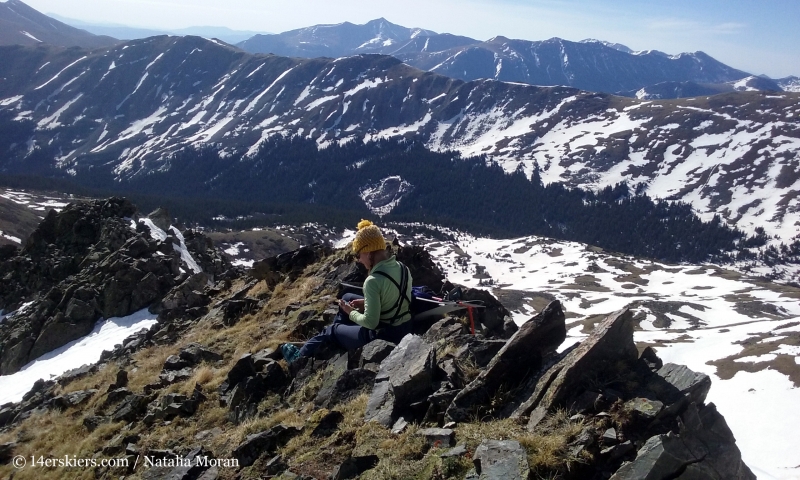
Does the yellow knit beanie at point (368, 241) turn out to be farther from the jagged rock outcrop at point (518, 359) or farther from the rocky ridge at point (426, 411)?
the jagged rock outcrop at point (518, 359)

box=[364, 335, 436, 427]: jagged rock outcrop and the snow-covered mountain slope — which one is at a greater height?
box=[364, 335, 436, 427]: jagged rock outcrop

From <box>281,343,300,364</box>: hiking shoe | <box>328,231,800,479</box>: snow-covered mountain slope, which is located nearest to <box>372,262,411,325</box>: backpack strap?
<box>281,343,300,364</box>: hiking shoe

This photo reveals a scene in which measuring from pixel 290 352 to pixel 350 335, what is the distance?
1996mm

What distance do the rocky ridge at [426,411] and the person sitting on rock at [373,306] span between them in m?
0.51

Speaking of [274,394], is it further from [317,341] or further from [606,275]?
[606,275]

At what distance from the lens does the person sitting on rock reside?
38.9 feet

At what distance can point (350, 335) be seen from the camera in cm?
1295

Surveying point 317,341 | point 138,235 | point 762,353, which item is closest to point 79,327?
point 138,235

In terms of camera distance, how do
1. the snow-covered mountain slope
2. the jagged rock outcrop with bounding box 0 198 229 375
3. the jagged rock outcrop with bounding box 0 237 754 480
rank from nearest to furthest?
1. the jagged rock outcrop with bounding box 0 237 754 480
2. the jagged rock outcrop with bounding box 0 198 229 375
3. the snow-covered mountain slope

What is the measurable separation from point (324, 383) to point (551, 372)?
17.4 feet

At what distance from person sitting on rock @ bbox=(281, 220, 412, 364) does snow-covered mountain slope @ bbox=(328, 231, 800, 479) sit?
5135mm

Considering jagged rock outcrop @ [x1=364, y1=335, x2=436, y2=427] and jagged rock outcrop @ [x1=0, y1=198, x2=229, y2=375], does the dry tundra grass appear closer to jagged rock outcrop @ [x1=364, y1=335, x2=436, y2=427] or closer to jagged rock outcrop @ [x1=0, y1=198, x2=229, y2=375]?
jagged rock outcrop @ [x1=364, y1=335, x2=436, y2=427]

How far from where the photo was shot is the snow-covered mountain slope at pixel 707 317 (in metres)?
59.7

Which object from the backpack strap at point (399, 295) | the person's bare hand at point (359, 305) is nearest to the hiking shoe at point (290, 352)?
the person's bare hand at point (359, 305)
